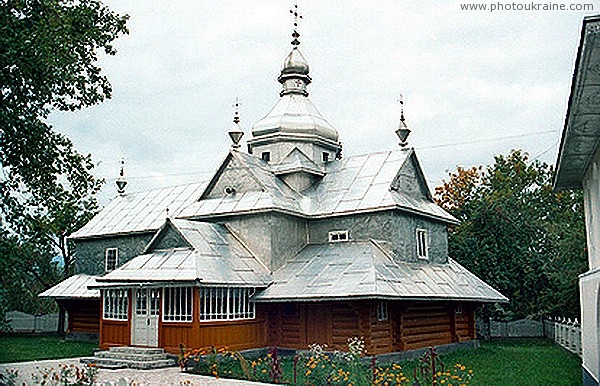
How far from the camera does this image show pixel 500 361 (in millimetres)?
19188

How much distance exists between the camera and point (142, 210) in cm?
2789

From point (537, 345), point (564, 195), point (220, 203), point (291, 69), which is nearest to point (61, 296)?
point (220, 203)

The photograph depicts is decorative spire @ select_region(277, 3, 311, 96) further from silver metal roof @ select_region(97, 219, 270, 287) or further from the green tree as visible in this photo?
the green tree

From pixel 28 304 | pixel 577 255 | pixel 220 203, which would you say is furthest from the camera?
pixel 28 304

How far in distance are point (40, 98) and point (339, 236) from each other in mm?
13377

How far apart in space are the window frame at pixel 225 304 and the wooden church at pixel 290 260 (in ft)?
0.14

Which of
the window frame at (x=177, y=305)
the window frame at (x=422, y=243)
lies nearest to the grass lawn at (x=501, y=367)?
the window frame at (x=177, y=305)

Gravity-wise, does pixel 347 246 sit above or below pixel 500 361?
above

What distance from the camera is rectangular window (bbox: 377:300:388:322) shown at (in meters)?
19.3

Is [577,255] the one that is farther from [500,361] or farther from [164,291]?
[164,291]

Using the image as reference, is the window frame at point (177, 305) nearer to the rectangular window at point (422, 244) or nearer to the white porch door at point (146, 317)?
the white porch door at point (146, 317)

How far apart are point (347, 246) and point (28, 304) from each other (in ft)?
91.1

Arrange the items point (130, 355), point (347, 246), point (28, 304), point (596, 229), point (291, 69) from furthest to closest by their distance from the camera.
→ point (28, 304)
point (291, 69)
point (347, 246)
point (130, 355)
point (596, 229)

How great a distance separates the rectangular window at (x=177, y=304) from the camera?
18.3 meters
